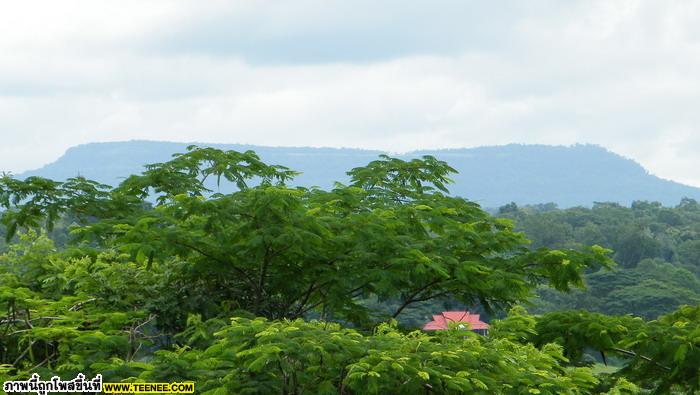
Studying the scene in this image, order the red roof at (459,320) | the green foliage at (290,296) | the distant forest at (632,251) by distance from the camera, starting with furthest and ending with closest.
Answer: the distant forest at (632,251) < the red roof at (459,320) < the green foliage at (290,296)

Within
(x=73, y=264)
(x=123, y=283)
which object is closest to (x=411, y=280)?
(x=123, y=283)

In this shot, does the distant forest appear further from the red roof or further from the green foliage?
the green foliage

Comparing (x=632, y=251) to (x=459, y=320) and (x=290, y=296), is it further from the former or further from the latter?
(x=459, y=320)

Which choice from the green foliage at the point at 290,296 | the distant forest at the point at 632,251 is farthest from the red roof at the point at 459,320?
the distant forest at the point at 632,251

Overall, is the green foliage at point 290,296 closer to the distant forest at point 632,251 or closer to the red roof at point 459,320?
the red roof at point 459,320

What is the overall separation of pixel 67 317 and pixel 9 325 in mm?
1019

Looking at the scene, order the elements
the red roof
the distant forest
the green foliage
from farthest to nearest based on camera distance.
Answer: the distant forest, the red roof, the green foliage

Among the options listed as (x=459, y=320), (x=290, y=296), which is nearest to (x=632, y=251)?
(x=290, y=296)

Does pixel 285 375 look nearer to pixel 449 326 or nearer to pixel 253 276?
pixel 449 326

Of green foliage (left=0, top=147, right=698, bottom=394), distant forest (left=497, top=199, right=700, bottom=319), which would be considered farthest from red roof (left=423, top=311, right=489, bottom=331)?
distant forest (left=497, top=199, right=700, bottom=319)

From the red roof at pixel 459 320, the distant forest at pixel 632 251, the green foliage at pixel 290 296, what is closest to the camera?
the green foliage at pixel 290 296

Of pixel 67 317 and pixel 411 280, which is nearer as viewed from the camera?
pixel 67 317

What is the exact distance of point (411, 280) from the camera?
44.0ft

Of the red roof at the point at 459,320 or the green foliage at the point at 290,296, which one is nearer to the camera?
the green foliage at the point at 290,296
